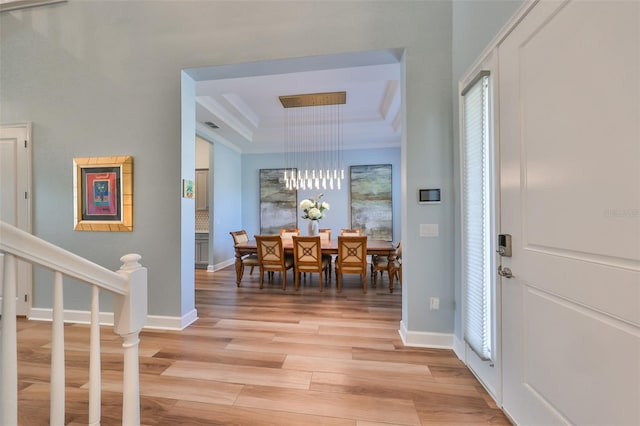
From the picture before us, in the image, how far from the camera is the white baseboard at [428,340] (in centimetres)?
235

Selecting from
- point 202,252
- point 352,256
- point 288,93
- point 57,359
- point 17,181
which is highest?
point 288,93

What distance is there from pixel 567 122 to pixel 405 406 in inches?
70.9

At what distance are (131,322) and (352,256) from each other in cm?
324

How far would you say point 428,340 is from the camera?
2.38 m

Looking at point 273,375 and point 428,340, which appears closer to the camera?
point 273,375

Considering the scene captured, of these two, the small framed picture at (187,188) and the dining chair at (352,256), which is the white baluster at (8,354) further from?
the dining chair at (352,256)

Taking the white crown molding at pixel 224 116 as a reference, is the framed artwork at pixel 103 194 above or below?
below

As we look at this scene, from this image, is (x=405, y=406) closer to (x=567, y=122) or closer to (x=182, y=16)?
(x=567, y=122)

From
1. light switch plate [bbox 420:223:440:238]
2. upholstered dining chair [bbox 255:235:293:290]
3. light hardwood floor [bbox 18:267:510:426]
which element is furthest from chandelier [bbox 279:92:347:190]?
light hardwood floor [bbox 18:267:510:426]

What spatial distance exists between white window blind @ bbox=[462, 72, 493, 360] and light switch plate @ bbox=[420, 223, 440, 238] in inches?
10.3

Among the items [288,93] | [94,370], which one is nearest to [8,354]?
[94,370]

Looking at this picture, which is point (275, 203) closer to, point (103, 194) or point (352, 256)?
point (352, 256)

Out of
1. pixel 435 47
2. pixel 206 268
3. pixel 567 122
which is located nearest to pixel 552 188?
pixel 567 122

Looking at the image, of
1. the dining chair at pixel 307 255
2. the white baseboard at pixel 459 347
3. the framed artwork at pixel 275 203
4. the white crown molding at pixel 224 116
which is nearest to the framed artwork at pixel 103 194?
the white crown molding at pixel 224 116
